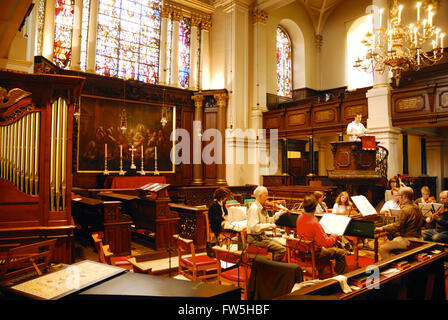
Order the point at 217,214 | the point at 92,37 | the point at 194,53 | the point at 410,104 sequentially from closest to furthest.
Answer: the point at 217,214 → the point at 410,104 → the point at 92,37 → the point at 194,53

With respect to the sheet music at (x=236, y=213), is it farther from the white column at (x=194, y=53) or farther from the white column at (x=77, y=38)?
the white column at (x=194, y=53)

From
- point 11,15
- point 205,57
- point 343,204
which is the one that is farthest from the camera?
point 205,57

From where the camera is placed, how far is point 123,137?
36.8 feet

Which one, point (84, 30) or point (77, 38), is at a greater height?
point (84, 30)

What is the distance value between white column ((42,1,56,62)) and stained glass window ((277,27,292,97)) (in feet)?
32.3

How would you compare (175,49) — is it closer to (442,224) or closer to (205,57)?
(205,57)

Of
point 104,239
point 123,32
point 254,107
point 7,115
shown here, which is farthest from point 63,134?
point 254,107

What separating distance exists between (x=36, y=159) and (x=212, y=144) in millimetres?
9217

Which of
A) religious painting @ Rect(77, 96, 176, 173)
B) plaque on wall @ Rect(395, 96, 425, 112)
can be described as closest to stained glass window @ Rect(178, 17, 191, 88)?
religious painting @ Rect(77, 96, 176, 173)

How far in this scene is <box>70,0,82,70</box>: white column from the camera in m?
10.3

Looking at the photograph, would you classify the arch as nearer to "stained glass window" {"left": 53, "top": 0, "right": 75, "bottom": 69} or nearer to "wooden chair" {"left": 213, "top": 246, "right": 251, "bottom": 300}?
"stained glass window" {"left": 53, "top": 0, "right": 75, "bottom": 69}

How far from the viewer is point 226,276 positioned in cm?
348

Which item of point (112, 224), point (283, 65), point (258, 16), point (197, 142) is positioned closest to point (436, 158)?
point (283, 65)
